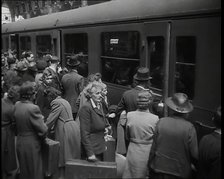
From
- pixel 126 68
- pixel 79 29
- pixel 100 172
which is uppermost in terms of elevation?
pixel 79 29

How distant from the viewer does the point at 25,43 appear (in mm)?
14453

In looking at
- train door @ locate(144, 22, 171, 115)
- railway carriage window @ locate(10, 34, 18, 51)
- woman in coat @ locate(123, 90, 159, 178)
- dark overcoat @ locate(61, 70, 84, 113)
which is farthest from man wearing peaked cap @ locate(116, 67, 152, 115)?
railway carriage window @ locate(10, 34, 18, 51)

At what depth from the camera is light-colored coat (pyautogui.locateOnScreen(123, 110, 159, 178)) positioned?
418cm

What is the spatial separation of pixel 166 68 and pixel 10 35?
12.2 m

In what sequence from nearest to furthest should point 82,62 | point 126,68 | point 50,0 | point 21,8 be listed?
1. point 126,68
2. point 82,62
3. point 50,0
4. point 21,8

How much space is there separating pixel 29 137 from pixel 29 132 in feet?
0.22

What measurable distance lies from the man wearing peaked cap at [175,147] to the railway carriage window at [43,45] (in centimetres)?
808

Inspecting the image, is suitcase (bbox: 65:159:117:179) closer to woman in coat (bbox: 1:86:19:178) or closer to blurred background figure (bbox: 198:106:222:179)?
woman in coat (bbox: 1:86:19:178)

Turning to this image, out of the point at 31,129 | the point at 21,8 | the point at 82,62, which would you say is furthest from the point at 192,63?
the point at 21,8

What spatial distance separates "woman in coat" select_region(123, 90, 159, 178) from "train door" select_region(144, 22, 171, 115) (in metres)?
1.45

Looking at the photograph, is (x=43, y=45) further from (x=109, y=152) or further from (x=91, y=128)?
(x=91, y=128)

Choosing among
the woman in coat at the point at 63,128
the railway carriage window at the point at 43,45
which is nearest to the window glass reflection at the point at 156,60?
the woman in coat at the point at 63,128

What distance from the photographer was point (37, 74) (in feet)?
23.6

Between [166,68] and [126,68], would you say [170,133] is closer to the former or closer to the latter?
[166,68]
